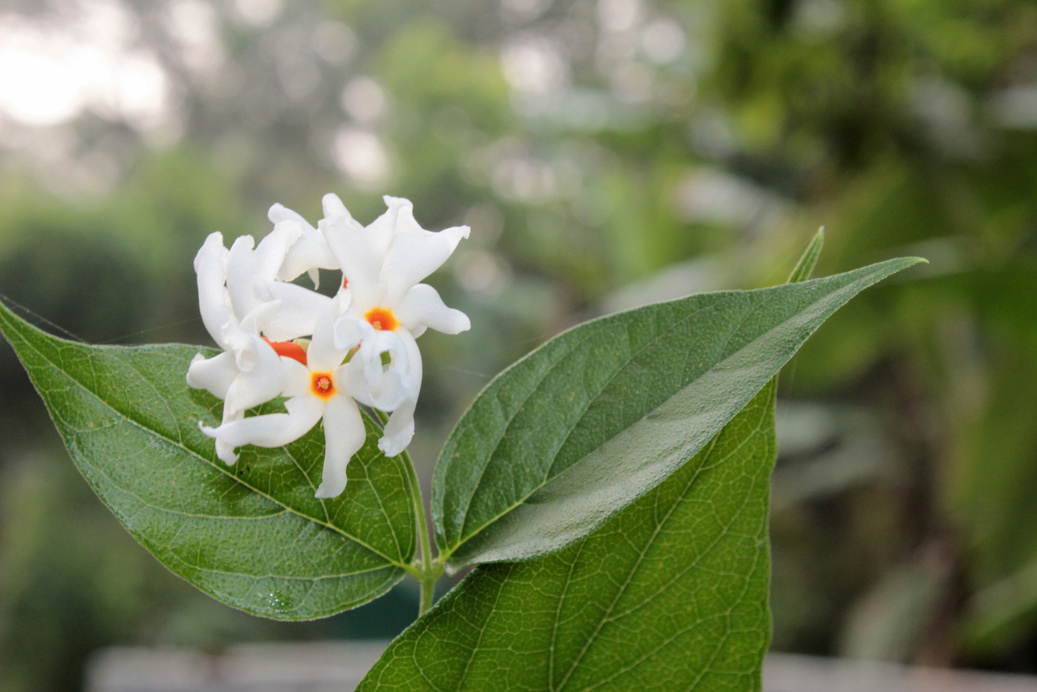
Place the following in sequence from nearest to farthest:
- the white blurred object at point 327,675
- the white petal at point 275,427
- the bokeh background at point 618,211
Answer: the white petal at point 275,427, the bokeh background at point 618,211, the white blurred object at point 327,675

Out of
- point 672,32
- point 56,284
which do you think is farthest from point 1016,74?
point 56,284

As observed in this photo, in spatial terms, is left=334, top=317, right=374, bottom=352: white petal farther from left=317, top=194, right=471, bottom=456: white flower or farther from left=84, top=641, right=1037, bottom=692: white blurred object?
left=84, top=641, right=1037, bottom=692: white blurred object

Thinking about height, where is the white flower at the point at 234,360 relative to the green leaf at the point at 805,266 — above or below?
above

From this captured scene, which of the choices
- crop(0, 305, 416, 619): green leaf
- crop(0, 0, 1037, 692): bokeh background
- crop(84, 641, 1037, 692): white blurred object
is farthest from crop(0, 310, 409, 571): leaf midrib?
crop(84, 641, 1037, 692): white blurred object

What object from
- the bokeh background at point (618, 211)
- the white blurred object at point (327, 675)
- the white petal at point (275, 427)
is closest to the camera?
the white petal at point (275, 427)

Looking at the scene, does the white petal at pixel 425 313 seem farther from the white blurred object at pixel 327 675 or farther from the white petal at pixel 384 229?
the white blurred object at pixel 327 675

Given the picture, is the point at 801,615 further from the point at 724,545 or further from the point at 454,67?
the point at 724,545

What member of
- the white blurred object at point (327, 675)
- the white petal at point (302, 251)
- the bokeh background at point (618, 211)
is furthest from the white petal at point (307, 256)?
the white blurred object at point (327, 675)
